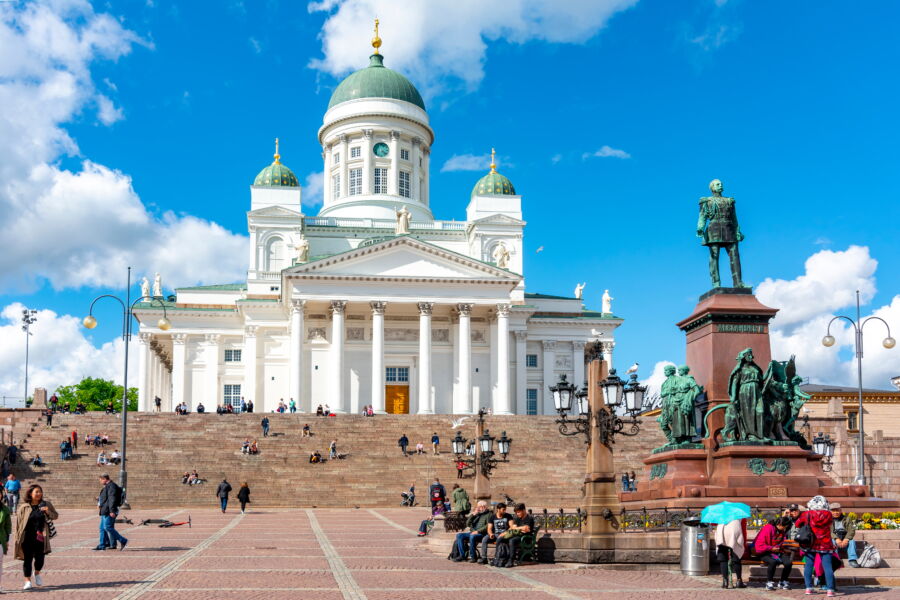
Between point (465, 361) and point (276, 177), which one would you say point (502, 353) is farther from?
point (276, 177)

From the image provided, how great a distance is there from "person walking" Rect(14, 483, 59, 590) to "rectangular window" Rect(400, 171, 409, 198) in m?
68.3

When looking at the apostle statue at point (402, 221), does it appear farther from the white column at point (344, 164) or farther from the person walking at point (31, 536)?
the person walking at point (31, 536)

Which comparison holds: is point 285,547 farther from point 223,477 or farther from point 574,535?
point 223,477

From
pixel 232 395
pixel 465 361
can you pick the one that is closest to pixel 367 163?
pixel 232 395

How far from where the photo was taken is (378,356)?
65.4m

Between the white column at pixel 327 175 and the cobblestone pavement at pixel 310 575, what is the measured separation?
2338 inches

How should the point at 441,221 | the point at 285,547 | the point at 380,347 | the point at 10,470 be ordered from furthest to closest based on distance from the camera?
the point at 441,221, the point at 380,347, the point at 10,470, the point at 285,547

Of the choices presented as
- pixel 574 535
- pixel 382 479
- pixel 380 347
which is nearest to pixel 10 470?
pixel 382 479

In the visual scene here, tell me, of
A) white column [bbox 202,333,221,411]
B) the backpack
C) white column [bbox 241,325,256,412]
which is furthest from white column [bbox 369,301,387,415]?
the backpack

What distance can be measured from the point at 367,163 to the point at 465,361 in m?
23.3

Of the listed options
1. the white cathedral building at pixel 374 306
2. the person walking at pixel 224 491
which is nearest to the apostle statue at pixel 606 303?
the white cathedral building at pixel 374 306

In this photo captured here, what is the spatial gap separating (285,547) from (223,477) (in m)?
22.8

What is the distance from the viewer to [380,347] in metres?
65.6

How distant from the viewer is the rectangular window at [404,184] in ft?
274
